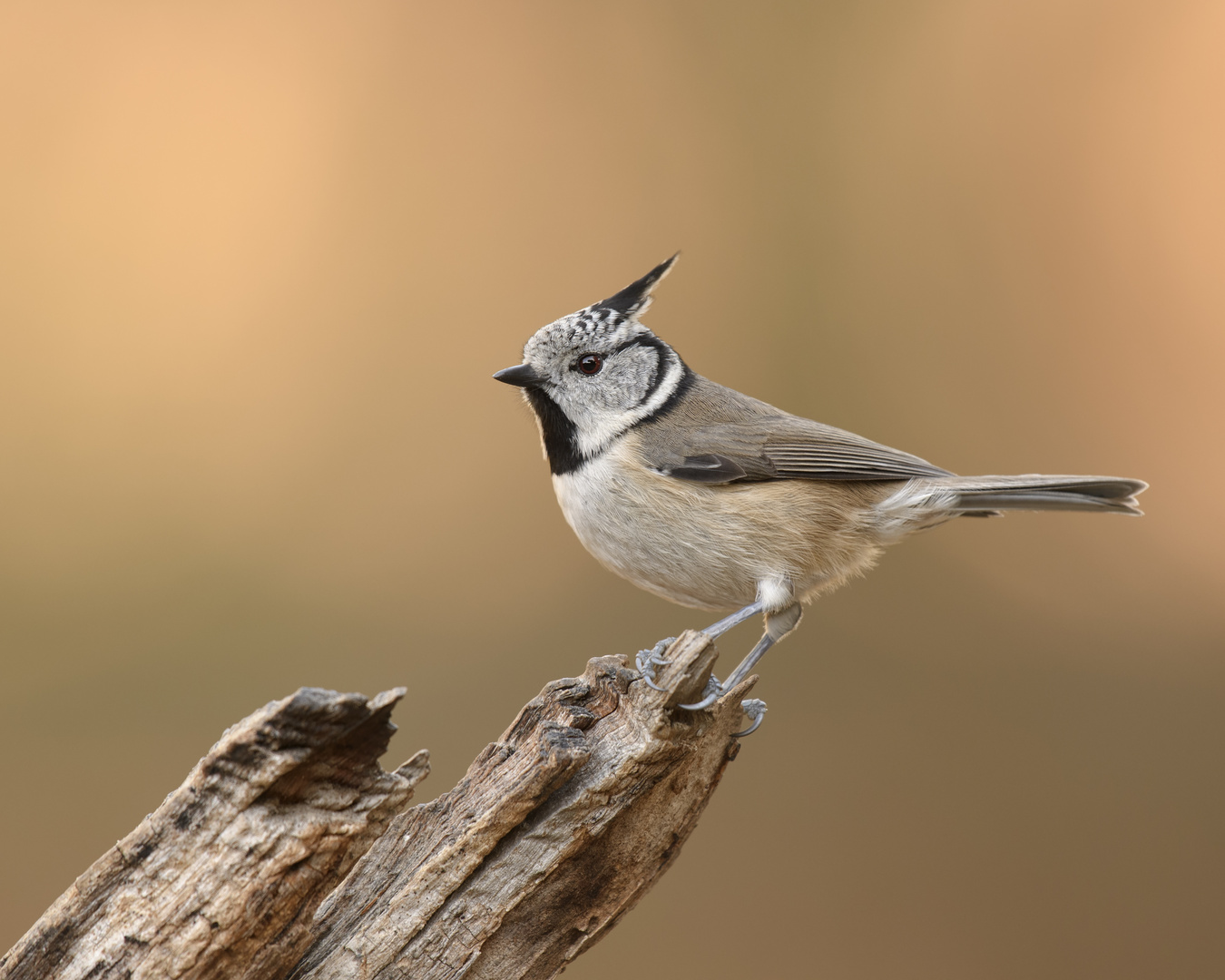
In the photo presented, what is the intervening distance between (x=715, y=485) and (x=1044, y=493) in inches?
34.9

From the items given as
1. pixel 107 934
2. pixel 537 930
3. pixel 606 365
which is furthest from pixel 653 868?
pixel 606 365

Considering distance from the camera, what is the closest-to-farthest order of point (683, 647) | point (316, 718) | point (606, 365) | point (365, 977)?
point (316, 718), point (365, 977), point (683, 647), point (606, 365)

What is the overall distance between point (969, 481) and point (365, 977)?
1.90 m

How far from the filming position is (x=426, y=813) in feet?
6.19

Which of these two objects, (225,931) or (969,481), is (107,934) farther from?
(969,481)

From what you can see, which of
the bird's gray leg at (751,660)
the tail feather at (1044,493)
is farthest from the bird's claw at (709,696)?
the tail feather at (1044,493)

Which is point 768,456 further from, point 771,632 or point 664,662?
point 664,662

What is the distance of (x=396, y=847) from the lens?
1.87 m

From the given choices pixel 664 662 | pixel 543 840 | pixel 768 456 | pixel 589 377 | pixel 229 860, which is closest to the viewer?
pixel 229 860

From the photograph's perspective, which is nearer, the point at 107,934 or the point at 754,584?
the point at 107,934

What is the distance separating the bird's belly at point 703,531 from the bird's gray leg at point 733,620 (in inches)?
4.1

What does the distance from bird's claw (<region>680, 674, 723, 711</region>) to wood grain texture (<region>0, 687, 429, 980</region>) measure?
63cm

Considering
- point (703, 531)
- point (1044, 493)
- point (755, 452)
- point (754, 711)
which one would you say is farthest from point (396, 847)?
point (1044, 493)

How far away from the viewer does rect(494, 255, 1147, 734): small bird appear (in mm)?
2527
